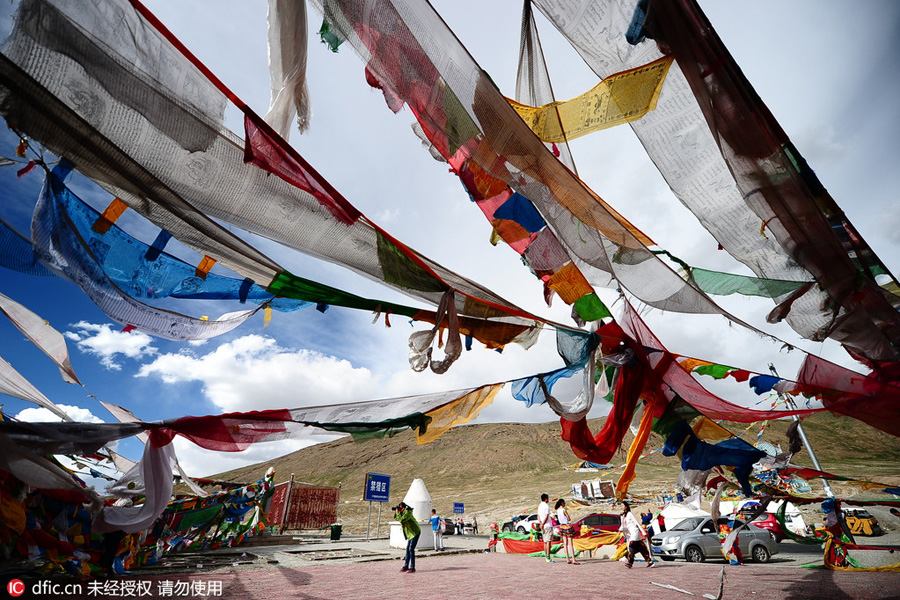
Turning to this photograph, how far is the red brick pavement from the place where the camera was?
6812 mm

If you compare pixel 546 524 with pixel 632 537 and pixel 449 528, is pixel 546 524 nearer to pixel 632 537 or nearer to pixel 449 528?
pixel 632 537

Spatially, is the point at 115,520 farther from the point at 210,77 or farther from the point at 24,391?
the point at 210,77

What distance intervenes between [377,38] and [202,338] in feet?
10.3

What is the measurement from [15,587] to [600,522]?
17.1 m

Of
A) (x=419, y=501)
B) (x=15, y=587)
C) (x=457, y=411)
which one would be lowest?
(x=15, y=587)

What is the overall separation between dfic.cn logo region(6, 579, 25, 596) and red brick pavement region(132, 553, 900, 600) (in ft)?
6.55

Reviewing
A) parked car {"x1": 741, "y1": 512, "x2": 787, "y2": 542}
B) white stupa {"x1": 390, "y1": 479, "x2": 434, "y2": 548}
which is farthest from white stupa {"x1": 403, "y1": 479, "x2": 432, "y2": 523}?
parked car {"x1": 741, "y1": 512, "x2": 787, "y2": 542}

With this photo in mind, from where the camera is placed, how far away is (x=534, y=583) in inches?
328

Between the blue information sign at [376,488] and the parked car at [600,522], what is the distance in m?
7.55

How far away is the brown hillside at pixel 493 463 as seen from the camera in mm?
46312

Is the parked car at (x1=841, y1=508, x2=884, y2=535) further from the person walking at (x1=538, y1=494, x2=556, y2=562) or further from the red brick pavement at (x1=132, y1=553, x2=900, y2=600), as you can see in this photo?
the person walking at (x1=538, y1=494, x2=556, y2=562)

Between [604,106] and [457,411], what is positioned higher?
[604,106]

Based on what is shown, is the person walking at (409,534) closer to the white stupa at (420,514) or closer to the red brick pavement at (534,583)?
the red brick pavement at (534,583)

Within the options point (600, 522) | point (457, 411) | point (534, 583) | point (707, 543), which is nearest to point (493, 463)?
point (600, 522)
